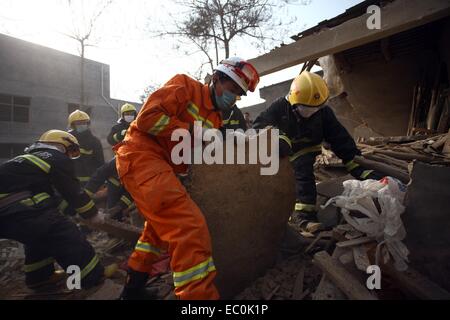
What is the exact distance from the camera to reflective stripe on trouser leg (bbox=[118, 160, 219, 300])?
1.79m

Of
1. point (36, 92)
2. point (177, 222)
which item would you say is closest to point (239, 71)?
point (177, 222)

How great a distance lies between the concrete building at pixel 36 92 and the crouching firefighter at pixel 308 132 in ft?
47.6

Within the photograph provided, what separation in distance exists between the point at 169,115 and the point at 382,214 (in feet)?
5.47

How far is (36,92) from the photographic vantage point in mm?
15352

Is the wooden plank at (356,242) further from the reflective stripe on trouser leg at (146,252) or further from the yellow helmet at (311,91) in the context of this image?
the yellow helmet at (311,91)

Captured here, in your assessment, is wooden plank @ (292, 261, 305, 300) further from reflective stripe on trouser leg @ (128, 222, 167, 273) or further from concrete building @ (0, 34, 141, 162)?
concrete building @ (0, 34, 141, 162)

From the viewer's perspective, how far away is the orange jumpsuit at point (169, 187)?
180 centimetres

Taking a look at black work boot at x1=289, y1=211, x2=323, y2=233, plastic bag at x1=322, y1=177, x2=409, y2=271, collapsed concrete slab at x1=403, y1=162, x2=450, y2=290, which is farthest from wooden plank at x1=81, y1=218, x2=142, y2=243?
collapsed concrete slab at x1=403, y1=162, x2=450, y2=290

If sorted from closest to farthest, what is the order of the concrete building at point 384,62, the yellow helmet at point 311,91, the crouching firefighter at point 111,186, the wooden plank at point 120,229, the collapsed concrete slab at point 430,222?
the collapsed concrete slab at point 430,222 < the yellow helmet at point 311,91 < the wooden plank at point 120,229 < the concrete building at point 384,62 < the crouching firefighter at point 111,186

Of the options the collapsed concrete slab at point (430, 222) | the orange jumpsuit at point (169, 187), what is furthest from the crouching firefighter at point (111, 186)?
the collapsed concrete slab at point (430, 222)

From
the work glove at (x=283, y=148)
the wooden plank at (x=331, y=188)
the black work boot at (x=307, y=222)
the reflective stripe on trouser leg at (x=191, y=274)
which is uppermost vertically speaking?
the work glove at (x=283, y=148)

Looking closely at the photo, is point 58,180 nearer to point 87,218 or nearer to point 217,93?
point 87,218

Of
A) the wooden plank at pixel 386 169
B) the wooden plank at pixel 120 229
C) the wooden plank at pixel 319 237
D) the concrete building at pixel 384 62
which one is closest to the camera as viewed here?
the wooden plank at pixel 319 237
